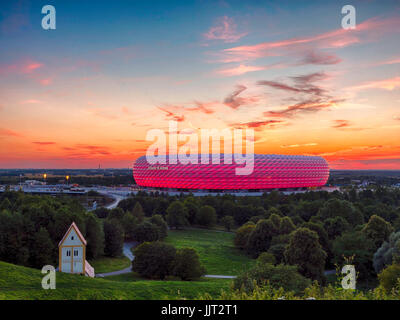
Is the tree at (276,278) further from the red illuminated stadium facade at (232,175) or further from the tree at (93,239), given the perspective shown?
the red illuminated stadium facade at (232,175)

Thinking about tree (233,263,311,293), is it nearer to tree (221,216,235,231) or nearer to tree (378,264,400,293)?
tree (378,264,400,293)

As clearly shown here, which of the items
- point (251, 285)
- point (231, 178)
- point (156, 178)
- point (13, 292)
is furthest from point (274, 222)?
point (156, 178)

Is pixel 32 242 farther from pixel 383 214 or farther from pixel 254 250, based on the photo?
pixel 383 214

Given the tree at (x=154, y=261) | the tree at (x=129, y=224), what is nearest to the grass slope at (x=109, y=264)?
the tree at (x=154, y=261)

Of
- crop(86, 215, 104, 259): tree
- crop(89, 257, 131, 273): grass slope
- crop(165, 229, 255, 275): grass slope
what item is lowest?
crop(165, 229, 255, 275): grass slope

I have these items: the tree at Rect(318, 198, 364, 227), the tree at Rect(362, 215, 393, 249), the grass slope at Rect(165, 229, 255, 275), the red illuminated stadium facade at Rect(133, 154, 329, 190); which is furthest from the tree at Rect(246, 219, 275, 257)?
the red illuminated stadium facade at Rect(133, 154, 329, 190)

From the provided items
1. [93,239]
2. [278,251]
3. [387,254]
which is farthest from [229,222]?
[387,254]
